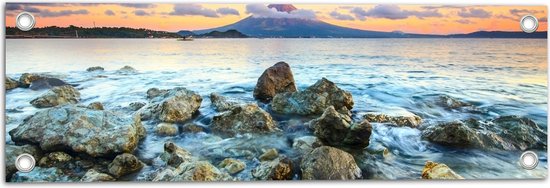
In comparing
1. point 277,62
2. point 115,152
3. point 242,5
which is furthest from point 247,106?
point 115,152

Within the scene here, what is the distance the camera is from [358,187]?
361cm

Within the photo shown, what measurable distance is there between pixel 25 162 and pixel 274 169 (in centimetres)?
165

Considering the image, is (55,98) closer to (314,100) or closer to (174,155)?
(174,155)

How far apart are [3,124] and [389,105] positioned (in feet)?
8.64

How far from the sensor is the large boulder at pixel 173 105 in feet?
12.3

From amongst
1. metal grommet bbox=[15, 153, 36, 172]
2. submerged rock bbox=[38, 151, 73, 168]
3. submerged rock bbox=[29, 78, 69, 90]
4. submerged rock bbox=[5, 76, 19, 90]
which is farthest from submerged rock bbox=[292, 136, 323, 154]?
submerged rock bbox=[5, 76, 19, 90]

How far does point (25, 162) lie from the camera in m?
3.50

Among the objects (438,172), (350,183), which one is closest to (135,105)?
(350,183)

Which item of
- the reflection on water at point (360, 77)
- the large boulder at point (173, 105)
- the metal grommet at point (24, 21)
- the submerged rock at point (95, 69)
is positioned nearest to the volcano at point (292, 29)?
the reflection on water at point (360, 77)

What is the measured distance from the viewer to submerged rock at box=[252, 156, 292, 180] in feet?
11.7

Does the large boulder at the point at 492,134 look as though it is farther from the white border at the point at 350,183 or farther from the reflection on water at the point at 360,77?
the white border at the point at 350,183

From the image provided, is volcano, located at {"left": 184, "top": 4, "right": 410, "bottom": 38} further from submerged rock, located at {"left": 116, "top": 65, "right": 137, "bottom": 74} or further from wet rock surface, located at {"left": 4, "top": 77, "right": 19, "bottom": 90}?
wet rock surface, located at {"left": 4, "top": 77, "right": 19, "bottom": 90}

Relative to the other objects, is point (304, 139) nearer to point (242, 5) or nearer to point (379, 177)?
point (379, 177)

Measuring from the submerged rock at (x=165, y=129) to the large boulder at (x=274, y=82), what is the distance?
64cm
